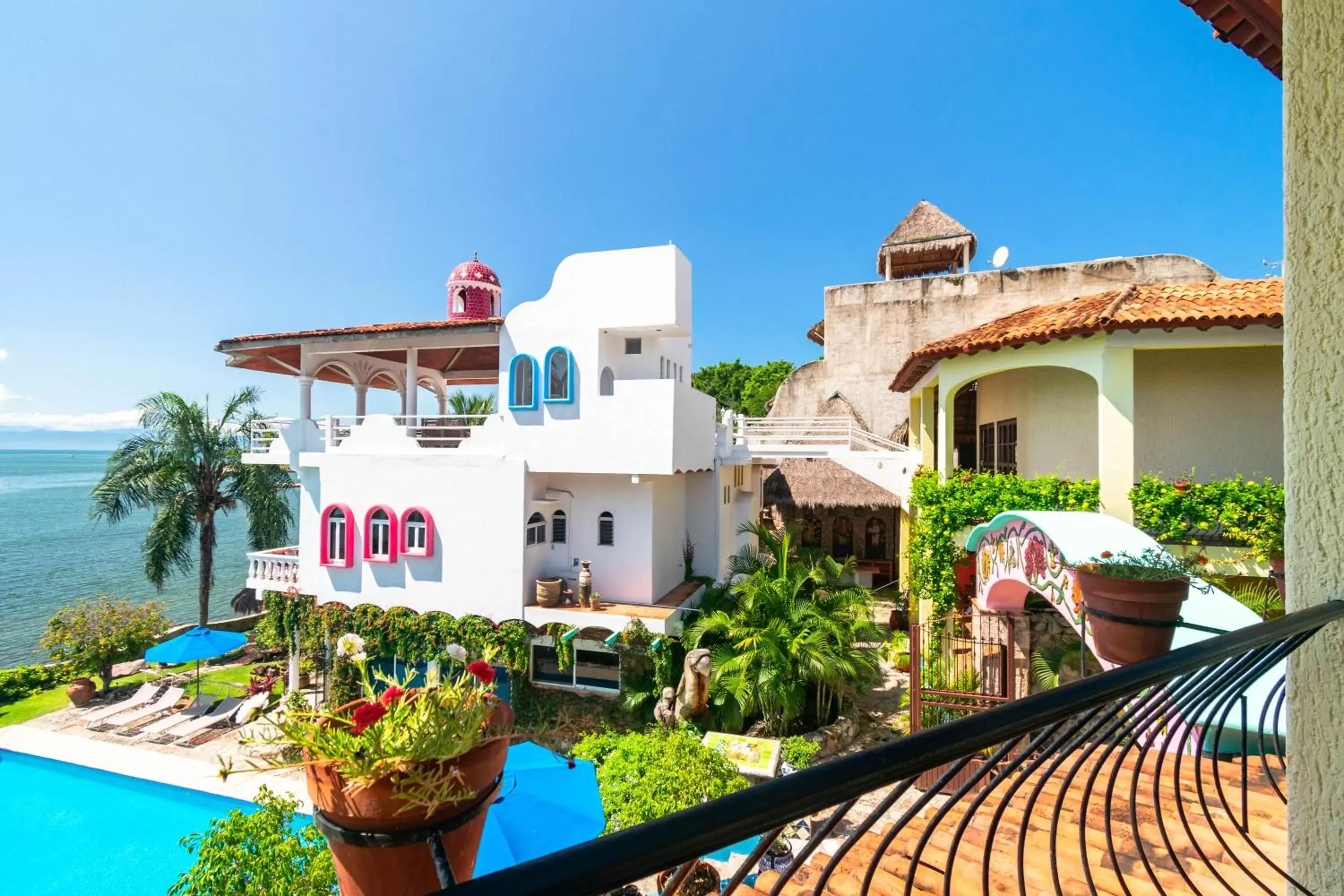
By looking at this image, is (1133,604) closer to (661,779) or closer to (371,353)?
(661,779)

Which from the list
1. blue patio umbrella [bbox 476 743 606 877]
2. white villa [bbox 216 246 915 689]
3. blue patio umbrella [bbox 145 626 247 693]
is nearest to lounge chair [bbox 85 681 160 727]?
blue patio umbrella [bbox 145 626 247 693]

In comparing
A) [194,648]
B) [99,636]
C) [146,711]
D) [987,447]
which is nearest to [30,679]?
[99,636]

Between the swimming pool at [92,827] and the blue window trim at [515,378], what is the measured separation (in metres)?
9.06

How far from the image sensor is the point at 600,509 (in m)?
14.0

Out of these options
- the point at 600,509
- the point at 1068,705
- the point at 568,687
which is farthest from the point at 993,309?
the point at 1068,705

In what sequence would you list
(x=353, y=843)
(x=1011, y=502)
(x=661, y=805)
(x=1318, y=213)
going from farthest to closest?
(x=1011, y=502) → (x=661, y=805) → (x=1318, y=213) → (x=353, y=843)

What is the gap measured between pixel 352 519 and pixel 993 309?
20.3 meters

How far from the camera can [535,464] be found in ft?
43.0

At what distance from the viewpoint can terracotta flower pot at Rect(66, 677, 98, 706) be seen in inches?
631

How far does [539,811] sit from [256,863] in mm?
2862

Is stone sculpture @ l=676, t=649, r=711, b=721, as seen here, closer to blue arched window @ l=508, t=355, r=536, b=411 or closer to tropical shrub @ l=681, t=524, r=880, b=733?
tropical shrub @ l=681, t=524, r=880, b=733

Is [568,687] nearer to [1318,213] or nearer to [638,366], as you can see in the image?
[638,366]

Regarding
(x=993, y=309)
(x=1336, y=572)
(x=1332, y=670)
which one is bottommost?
(x=1332, y=670)

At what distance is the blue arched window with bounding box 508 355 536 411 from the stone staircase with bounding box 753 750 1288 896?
36.0 ft
